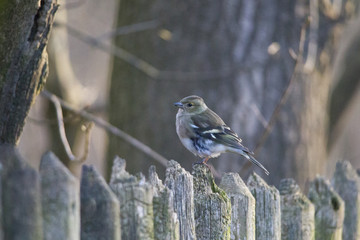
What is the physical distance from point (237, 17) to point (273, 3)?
0.41 meters

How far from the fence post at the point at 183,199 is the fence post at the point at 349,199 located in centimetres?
164

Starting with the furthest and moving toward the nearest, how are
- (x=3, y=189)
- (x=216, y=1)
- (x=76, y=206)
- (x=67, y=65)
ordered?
(x=67, y=65)
(x=216, y=1)
(x=76, y=206)
(x=3, y=189)

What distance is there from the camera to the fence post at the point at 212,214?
9.90 ft

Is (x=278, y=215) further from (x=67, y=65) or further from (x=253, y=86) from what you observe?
(x=67, y=65)

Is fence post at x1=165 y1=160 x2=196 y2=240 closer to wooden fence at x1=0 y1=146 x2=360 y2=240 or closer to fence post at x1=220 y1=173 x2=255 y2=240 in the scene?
wooden fence at x1=0 y1=146 x2=360 y2=240

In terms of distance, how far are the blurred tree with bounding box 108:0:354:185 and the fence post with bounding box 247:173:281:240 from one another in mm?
2777

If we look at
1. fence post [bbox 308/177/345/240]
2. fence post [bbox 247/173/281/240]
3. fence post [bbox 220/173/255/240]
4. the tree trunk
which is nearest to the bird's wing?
fence post [bbox 308/177/345/240]

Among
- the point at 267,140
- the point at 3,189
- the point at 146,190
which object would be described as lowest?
the point at 3,189

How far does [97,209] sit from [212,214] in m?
0.82

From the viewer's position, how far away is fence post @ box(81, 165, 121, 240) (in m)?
2.35

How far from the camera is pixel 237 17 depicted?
629cm

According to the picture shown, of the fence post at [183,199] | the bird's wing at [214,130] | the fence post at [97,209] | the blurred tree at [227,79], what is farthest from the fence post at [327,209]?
the blurred tree at [227,79]

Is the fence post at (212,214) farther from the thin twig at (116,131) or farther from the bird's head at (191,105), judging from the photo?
the bird's head at (191,105)

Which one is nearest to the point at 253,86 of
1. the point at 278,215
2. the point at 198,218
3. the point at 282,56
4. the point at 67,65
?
the point at 282,56
